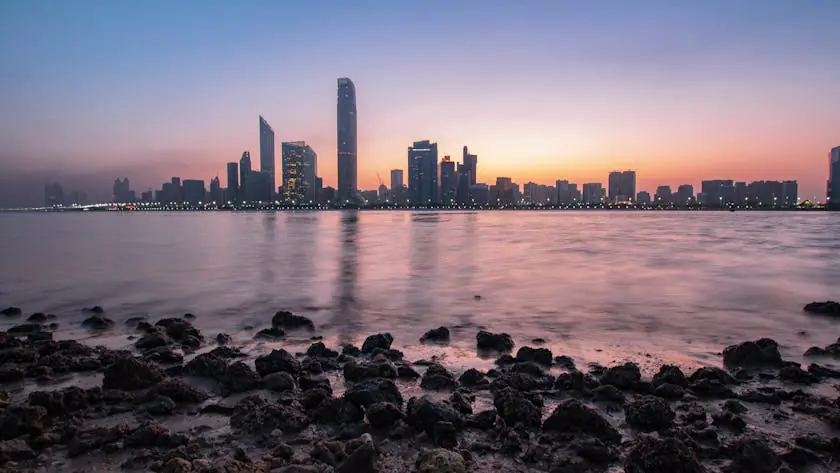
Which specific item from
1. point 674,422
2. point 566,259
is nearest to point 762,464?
point 674,422

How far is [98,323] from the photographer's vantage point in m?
14.6

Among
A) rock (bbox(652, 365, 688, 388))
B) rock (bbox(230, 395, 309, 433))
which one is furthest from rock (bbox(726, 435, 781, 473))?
rock (bbox(230, 395, 309, 433))

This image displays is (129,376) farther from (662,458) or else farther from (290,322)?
(662,458)

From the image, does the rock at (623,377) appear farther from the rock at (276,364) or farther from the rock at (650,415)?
the rock at (276,364)

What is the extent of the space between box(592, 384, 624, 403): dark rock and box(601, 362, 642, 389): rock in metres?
0.42

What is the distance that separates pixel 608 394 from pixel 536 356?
214cm

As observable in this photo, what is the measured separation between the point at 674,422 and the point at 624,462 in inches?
59.9

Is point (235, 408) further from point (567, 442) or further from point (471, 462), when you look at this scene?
point (567, 442)

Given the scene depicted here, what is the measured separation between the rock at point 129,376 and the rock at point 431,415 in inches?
185

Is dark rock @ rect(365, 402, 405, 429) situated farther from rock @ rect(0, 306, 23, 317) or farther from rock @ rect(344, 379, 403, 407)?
rock @ rect(0, 306, 23, 317)

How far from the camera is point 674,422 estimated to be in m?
7.18

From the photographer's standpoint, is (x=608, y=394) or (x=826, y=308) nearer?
(x=608, y=394)

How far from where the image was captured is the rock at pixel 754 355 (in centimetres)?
989

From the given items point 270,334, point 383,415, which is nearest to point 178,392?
point 383,415
